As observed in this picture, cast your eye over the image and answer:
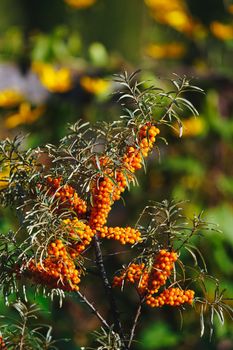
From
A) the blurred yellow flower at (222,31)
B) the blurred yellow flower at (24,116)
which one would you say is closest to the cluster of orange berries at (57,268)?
the blurred yellow flower at (24,116)

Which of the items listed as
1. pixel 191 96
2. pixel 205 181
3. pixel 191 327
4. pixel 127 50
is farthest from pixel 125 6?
pixel 191 327

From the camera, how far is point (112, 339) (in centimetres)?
123

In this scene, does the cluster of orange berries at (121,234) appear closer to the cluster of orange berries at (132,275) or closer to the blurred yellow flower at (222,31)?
the cluster of orange berries at (132,275)

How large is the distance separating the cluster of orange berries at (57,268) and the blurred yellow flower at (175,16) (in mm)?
4793

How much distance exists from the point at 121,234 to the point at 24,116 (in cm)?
332

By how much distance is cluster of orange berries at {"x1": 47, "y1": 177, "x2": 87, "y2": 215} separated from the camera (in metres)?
1.22

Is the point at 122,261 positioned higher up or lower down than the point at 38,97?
lower down

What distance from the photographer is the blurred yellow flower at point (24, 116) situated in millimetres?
4410

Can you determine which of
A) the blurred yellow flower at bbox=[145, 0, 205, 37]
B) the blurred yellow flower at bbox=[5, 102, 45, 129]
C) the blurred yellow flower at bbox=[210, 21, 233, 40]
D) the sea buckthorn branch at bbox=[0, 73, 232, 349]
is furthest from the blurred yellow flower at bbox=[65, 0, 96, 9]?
the sea buckthorn branch at bbox=[0, 73, 232, 349]

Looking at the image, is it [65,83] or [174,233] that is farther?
[65,83]

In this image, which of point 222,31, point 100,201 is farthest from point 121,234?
point 222,31

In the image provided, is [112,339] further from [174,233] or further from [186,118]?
[186,118]

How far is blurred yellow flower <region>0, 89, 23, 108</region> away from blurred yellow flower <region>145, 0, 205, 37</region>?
5.74 ft

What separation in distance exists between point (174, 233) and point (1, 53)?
12.5 ft
